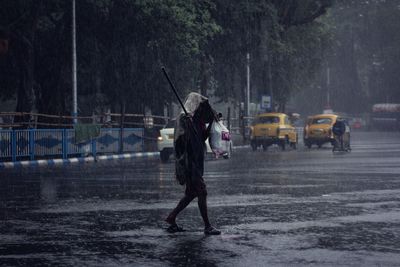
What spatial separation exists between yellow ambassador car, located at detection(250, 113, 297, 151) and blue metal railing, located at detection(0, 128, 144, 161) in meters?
9.19

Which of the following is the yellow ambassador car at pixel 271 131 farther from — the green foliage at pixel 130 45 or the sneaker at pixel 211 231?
the sneaker at pixel 211 231

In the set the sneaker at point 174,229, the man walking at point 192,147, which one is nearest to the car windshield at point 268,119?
the man walking at point 192,147

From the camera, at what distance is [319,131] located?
159ft

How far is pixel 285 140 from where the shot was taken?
151 feet

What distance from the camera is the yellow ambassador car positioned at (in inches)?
1796

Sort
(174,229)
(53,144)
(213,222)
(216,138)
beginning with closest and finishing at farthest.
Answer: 1. (174,229)
2. (216,138)
3. (213,222)
4. (53,144)

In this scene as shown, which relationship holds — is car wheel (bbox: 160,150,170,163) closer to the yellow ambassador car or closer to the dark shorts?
the yellow ambassador car

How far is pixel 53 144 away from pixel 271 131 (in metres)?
15.5

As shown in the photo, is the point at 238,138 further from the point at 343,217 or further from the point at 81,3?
the point at 343,217

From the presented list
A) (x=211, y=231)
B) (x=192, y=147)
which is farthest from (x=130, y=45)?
(x=211, y=231)

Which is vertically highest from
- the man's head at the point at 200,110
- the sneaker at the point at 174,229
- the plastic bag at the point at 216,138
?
the man's head at the point at 200,110

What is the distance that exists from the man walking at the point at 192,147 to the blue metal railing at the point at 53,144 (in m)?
19.4

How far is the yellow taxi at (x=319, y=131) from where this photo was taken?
48.3m

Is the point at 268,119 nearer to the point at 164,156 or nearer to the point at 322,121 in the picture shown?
the point at 322,121
